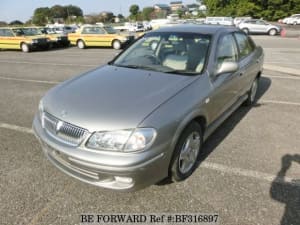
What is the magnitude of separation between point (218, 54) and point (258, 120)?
1766mm

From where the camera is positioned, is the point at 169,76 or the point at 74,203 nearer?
the point at 74,203

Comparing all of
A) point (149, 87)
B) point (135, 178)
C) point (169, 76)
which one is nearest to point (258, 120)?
point (169, 76)

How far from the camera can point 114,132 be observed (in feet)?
7.54

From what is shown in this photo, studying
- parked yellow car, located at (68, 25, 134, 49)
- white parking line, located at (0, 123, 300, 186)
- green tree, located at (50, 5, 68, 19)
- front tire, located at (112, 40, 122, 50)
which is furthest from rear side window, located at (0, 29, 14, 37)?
green tree, located at (50, 5, 68, 19)

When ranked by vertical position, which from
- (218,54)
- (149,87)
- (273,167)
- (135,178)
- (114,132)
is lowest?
(273,167)

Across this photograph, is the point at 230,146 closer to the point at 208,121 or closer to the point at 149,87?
the point at 208,121

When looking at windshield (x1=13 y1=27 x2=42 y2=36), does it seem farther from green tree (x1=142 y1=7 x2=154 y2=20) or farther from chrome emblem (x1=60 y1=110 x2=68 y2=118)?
green tree (x1=142 y1=7 x2=154 y2=20)

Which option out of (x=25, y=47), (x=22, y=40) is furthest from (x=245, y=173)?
(x=22, y=40)

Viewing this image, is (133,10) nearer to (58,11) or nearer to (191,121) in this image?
(58,11)

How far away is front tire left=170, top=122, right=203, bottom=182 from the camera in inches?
106

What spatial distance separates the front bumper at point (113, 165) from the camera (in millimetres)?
2258

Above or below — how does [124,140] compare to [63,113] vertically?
below

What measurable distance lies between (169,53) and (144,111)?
58.7 inches

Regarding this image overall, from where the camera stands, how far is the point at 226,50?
387 cm
